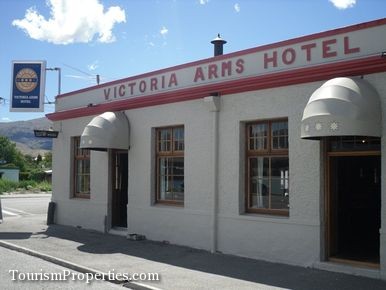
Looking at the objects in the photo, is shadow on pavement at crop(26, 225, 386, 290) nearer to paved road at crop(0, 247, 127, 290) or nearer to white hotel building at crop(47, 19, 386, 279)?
white hotel building at crop(47, 19, 386, 279)

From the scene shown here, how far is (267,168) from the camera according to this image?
33.6ft

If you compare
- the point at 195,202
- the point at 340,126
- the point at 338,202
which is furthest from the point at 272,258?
the point at 340,126

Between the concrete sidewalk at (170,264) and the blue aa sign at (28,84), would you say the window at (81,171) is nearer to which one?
the concrete sidewalk at (170,264)

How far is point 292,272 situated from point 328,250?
2.73 feet

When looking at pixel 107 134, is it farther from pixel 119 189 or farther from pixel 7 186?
pixel 7 186

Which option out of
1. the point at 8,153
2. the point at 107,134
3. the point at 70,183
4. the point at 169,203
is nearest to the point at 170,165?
the point at 169,203

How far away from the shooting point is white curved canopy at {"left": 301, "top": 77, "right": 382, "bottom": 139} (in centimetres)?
785

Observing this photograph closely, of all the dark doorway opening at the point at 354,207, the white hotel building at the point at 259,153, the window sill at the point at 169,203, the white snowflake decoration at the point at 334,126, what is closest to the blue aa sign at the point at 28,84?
the white hotel building at the point at 259,153

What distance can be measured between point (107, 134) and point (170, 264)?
14.3 ft

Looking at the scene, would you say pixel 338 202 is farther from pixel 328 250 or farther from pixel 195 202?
pixel 195 202

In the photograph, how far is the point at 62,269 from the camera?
9.52 meters

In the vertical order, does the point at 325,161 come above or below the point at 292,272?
above

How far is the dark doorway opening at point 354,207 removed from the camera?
30.0 feet

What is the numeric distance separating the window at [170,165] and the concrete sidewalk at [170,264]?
125cm
